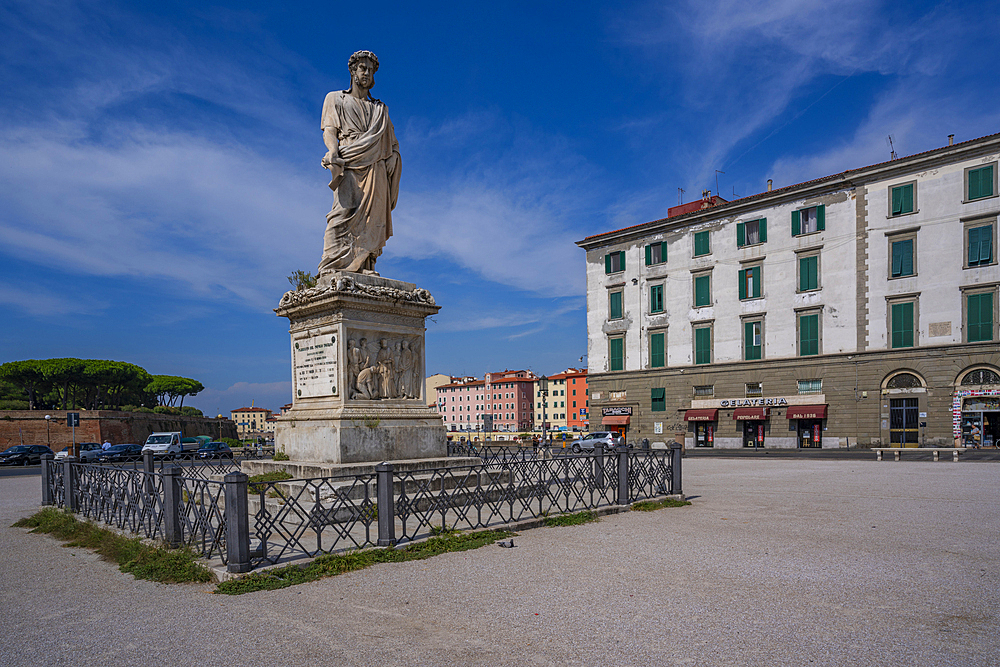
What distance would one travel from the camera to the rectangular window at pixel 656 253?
41562 mm

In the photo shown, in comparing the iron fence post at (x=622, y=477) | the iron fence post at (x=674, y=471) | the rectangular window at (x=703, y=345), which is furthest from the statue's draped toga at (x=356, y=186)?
the rectangular window at (x=703, y=345)

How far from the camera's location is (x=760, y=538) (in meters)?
7.91

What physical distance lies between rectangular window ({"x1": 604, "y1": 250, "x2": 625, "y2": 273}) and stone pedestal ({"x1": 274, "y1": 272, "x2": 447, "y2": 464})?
3412cm

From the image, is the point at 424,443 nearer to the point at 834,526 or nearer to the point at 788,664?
the point at 834,526

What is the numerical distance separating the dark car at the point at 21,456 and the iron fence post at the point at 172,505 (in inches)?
1313

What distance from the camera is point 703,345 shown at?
129ft

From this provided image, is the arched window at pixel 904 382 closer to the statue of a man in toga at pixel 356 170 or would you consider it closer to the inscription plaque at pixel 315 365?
the statue of a man in toga at pixel 356 170

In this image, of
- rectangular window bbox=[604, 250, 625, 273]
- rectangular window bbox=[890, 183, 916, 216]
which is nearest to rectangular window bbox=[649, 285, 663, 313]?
rectangular window bbox=[604, 250, 625, 273]

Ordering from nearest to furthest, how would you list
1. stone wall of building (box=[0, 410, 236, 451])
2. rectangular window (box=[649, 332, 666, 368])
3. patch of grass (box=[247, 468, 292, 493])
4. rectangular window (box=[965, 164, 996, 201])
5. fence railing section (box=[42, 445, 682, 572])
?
fence railing section (box=[42, 445, 682, 572]), patch of grass (box=[247, 468, 292, 493]), rectangular window (box=[965, 164, 996, 201]), rectangular window (box=[649, 332, 666, 368]), stone wall of building (box=[0, 410, 236, 451])

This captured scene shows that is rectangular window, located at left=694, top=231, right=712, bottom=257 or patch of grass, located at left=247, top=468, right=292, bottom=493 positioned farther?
rectangular window, located at left=694, top=231, right=712, bottom=257

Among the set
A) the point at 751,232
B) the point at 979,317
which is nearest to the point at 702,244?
the point at 751,232

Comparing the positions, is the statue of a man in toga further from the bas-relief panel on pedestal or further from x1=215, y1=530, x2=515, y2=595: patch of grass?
x1=215, y1=530, x2=515, y2=595: patch of grass

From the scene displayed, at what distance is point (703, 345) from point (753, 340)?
3.07 metres

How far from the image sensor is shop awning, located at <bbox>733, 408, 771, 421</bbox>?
3625 cm
